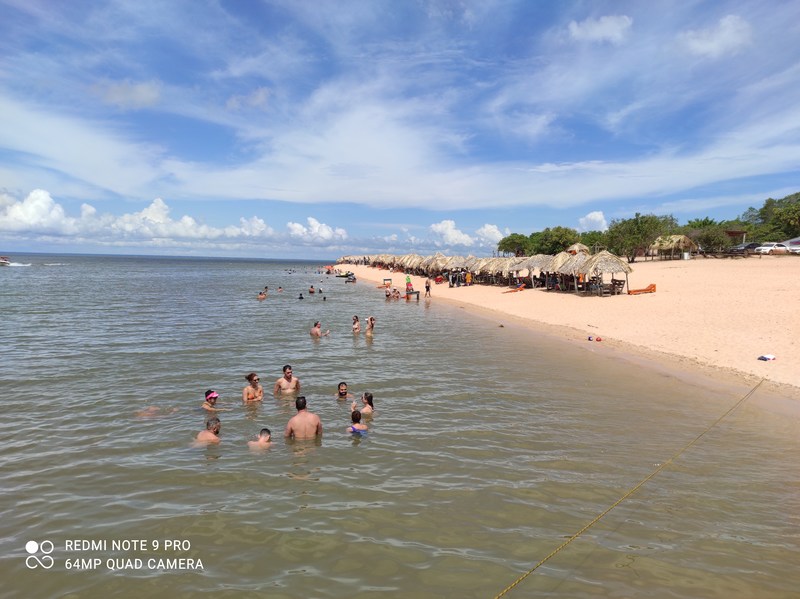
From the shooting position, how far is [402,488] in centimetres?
680

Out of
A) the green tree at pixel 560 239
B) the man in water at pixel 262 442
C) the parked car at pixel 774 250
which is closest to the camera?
the man in water at pixel 262 442

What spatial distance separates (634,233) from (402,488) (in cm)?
5168

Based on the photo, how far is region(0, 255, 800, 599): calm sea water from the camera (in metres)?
4.94

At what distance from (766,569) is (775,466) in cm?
341

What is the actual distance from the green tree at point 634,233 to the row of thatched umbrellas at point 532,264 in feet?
35.0

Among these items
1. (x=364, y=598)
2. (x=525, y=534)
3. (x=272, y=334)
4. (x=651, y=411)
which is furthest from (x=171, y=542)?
(x=272, y=334)

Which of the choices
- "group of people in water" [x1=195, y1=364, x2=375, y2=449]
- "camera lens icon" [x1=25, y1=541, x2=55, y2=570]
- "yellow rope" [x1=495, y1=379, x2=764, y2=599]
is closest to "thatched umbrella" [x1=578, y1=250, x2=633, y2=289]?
"yellow rope" [x1=495, y1=379, x2=764, y2=599]

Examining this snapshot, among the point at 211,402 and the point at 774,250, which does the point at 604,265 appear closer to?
the point at 211,402

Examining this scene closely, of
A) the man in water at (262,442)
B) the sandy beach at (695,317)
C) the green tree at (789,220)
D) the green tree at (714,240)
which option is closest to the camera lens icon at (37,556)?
the man in water at (262,442)

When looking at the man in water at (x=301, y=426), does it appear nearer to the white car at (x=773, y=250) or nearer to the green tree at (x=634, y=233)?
the green tree at (x=634, y=233)

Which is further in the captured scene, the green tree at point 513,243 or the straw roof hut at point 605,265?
the green tree at point 513,243

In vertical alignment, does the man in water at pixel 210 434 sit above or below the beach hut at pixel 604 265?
below

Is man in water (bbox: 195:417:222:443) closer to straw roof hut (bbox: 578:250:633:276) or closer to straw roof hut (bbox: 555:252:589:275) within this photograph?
straw roof hut (bbox: 578:250:633:276)

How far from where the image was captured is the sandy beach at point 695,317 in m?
14.2
